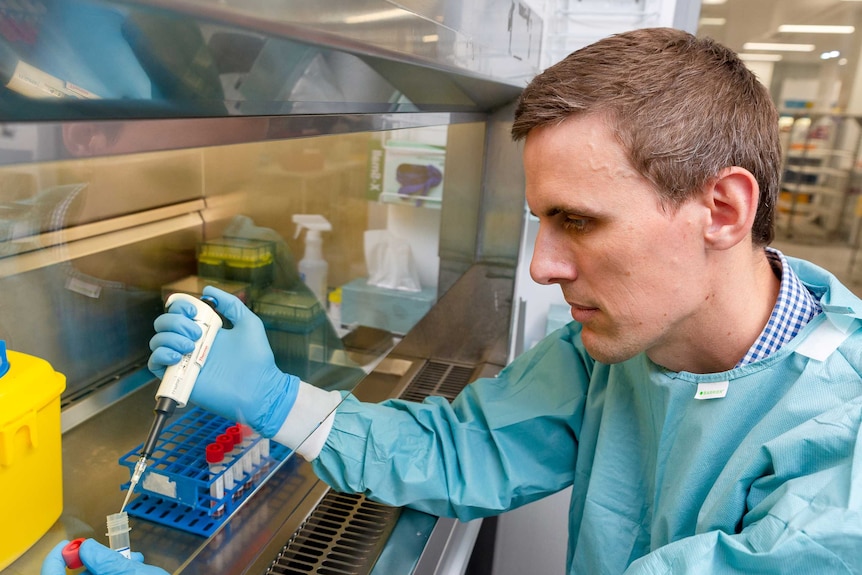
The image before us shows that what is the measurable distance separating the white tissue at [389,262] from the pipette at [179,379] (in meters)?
0.71

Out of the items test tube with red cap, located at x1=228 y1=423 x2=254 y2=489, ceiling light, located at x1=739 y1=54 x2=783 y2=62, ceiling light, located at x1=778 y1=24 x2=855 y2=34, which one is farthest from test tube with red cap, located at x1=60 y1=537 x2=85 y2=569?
ceiling light, located at x1=778 y1=24 x2=855 y2=34

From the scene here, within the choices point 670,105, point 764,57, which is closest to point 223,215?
point 670,105

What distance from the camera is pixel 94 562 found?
2.23 ft

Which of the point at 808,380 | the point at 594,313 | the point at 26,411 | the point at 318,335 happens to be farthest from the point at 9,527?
the point at 808,380

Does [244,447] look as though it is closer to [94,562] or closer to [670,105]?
[94,562]

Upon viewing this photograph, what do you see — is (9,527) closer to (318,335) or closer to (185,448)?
(185,448)

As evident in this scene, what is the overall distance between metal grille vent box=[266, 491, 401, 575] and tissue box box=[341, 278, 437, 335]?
0.33m

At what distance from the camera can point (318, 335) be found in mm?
1066

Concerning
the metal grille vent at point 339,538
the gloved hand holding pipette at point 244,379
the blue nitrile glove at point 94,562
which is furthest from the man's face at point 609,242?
the blue nitrile glove at point 94,562

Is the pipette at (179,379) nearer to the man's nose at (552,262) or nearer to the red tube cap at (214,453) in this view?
the red tube cap at (214,453)

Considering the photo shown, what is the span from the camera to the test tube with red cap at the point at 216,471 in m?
0.95

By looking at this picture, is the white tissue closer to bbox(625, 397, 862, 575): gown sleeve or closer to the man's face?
the man's face

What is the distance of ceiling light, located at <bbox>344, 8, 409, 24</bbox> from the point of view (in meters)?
0.63

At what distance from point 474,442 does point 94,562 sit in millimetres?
653
